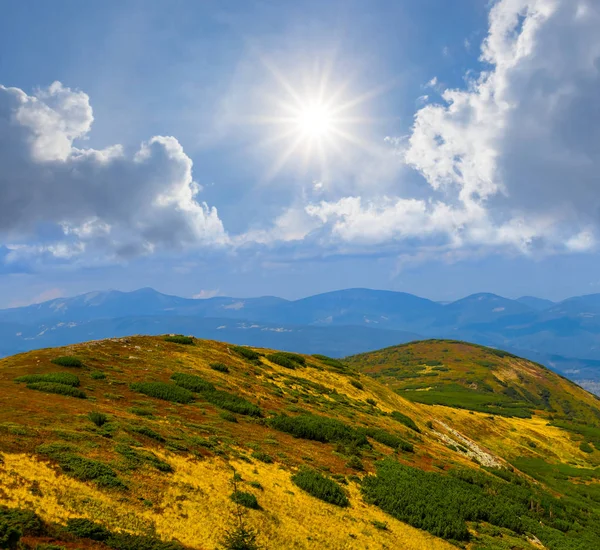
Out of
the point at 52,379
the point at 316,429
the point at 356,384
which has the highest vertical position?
the point at 356,384

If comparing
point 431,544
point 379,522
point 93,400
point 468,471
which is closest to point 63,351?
point 93,400

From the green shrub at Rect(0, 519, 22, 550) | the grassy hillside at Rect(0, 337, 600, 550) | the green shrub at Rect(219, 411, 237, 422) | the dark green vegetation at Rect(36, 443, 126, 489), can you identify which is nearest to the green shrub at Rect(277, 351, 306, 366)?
the grassy hillside at Rect(0, 337, 600, 550)

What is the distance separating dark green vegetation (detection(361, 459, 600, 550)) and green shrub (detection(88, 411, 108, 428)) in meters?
16.9

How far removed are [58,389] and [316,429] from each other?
20.5 metres

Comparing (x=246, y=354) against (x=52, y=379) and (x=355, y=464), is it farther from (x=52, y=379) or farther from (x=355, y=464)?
(x=355, y=464)

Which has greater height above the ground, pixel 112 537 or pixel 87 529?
pixel 87 529

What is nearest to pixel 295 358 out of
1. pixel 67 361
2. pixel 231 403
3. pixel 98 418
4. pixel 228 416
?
pixel 231 403

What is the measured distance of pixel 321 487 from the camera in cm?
2277

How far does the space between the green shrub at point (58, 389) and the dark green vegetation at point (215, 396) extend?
9.14m

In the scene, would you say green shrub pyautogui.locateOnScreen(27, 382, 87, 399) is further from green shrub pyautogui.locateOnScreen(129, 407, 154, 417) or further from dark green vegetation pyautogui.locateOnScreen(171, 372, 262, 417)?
dark green vegetation pyautogui.locateOnScreen(171, 372, 262, 417)

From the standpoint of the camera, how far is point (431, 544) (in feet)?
68.3

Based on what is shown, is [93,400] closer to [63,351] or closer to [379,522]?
[63,351]

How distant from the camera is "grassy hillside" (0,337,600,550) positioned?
15.7m

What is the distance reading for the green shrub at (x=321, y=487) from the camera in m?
22.2
